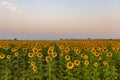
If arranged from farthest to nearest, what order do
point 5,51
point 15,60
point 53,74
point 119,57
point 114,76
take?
point 5,51 → point 119,57 → point 15,60 → point 114,76 → point 53,74

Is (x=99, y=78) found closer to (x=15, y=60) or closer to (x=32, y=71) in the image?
(x=32, y=71)

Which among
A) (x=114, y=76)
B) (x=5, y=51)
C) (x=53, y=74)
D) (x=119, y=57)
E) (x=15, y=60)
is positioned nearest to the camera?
(x=53, y=74)

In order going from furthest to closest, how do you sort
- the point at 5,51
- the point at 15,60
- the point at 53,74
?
the point at 5,51
the point at 15,60
the point at 53,74

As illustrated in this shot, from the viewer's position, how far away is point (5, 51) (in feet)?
46.5

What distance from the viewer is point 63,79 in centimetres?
1018

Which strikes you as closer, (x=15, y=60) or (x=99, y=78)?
(x=99, y=78)

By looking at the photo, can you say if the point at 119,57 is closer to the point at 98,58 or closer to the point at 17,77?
the point at 98,58

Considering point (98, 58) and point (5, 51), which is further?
point (5, 51)

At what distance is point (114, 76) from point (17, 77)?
3.38m

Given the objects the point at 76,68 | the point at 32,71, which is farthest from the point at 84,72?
the point at 32,71

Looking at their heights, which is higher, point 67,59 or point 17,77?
point 67,59

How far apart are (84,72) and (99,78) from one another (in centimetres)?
66

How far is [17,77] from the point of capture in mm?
11359

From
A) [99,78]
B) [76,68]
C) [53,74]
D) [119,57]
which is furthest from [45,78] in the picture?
[119,57]
